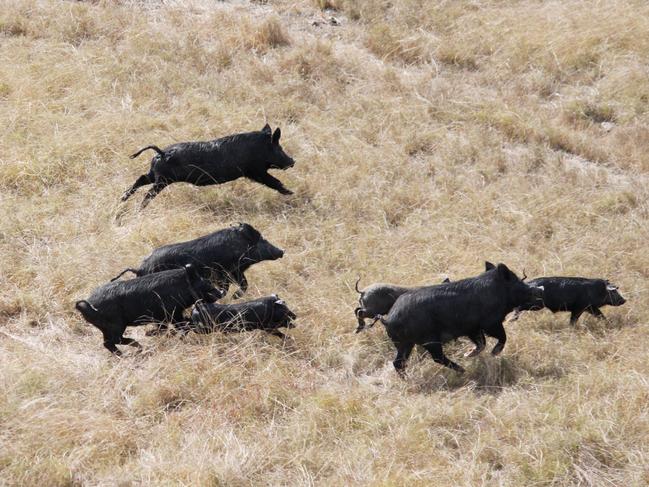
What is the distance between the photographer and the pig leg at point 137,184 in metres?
9.80

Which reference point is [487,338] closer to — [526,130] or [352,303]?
[352,303]

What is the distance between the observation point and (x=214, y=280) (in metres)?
8.33

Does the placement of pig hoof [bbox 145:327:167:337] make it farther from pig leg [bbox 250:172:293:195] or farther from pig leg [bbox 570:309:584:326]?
pig leg [bbox 570:309:584:326]

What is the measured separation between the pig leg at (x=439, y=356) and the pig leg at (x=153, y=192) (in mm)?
3735

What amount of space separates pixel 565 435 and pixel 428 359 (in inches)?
58.2

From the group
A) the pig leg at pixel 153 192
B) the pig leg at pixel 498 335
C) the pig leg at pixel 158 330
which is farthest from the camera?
the pig leg at pixel 153 192

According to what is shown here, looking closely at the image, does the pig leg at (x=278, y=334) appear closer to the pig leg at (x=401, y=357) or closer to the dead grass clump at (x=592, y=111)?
the pig leg at (x=401, y=357)

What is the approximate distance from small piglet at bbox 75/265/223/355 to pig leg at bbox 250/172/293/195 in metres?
2.67

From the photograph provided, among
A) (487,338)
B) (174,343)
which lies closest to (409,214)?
(487,338)

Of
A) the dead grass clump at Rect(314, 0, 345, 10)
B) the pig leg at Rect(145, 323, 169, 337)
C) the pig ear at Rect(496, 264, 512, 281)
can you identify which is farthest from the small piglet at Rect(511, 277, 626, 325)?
the dead grass clump at Rect(314, 0, 345, 10)

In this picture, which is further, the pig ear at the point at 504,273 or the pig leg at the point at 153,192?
the pig leg at the point at 153,192

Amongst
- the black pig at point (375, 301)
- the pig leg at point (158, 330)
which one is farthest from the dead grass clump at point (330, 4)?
the pig leg at point (158, 330)

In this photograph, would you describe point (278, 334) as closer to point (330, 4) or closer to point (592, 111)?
point (592, 111)

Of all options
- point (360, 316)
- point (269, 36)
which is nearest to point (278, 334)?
point (360, 316)
